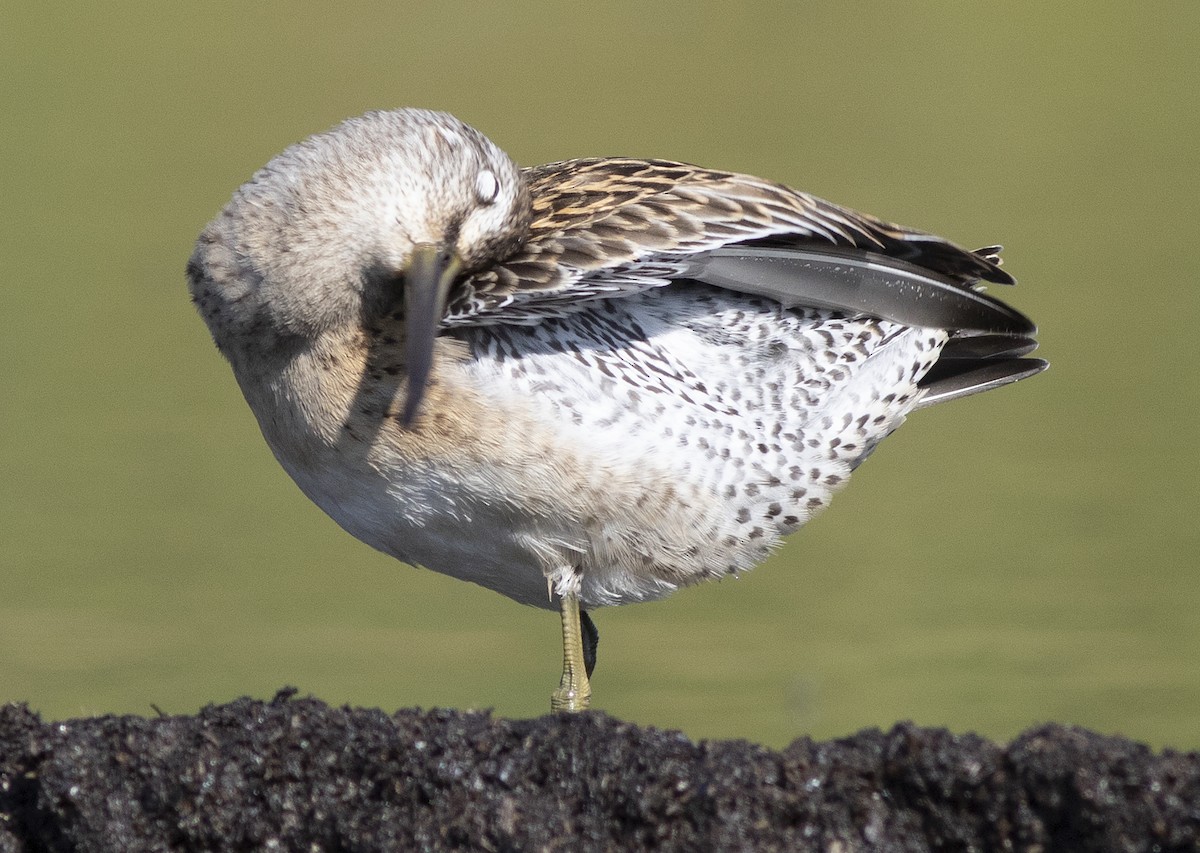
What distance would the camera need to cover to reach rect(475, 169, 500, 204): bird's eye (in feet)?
18.6

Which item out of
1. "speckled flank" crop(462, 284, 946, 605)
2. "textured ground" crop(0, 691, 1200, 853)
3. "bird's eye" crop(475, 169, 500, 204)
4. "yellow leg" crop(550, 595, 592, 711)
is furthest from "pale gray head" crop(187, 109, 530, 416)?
"textured ground" crop(0, 691, 1200, 853)

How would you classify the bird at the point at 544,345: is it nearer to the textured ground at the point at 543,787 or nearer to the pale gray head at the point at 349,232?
the pale gray head at the point at 349,232

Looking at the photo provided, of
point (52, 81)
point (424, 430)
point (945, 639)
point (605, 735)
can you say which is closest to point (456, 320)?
point (424, 430)

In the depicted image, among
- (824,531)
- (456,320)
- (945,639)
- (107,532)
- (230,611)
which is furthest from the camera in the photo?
(824,531)

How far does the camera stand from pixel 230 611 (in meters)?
13.5

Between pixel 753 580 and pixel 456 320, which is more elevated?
pixel 753 580

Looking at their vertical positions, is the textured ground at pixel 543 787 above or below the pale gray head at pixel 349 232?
below

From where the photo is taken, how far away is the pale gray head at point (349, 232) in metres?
5.52

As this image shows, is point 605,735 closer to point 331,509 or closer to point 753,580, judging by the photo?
point 331,509

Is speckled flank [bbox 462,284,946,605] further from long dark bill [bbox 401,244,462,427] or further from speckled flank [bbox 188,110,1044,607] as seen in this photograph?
long dark bill [bbox 401,244,462,427]

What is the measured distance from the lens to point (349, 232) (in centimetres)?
552

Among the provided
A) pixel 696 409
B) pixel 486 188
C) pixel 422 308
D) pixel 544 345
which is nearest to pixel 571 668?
pixel 696 409

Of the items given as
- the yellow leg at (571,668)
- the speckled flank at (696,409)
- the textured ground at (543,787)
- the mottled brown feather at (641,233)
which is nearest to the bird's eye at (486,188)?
A: the mottled brown feather at (641,233)

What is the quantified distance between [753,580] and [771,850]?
10.6 meters
